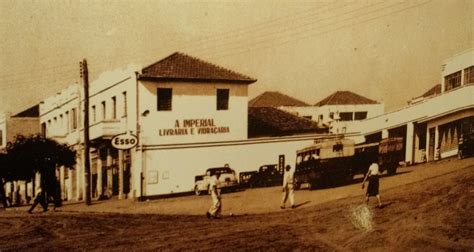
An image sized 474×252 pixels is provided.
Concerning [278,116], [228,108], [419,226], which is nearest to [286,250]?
[419,226]

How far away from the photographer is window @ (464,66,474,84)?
42.8ft

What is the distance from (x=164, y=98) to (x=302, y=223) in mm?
6425

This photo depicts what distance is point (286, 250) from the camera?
35.5 ft

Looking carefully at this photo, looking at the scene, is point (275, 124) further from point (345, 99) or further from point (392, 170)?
point (392, 170)

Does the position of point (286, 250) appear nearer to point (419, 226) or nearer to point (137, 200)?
point (419, 226)

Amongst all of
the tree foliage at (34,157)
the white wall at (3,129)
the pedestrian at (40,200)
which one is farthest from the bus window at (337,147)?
the white wall at (3,129)

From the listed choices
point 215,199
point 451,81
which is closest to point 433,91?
point 451,81

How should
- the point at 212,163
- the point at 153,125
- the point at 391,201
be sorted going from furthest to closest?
the point at 153,125 < the point at 212,163 < the point at 391,201

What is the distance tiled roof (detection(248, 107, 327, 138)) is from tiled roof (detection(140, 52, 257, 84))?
1.51 metres

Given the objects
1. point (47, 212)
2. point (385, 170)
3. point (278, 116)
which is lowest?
point (47, 212)

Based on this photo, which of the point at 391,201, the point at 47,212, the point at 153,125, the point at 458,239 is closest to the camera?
the point at 458,239

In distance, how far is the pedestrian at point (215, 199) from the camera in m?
14.2

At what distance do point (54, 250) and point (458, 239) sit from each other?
8383 mm

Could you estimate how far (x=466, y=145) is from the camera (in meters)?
13.0
